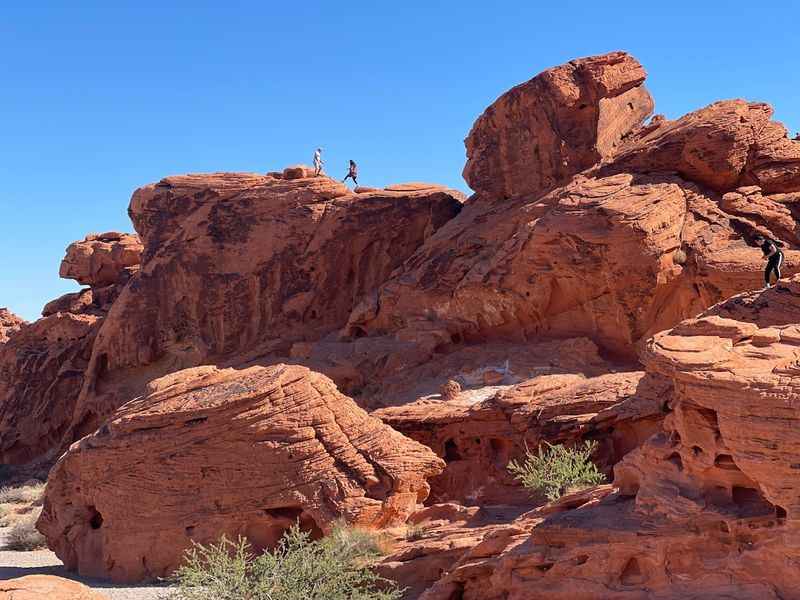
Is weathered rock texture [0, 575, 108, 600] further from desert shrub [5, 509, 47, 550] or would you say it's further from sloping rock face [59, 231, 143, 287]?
sloping rock face [59, 231, 143, 287]

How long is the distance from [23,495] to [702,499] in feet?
72.2

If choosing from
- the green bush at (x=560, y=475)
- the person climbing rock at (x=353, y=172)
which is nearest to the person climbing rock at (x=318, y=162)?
the person climbing rock at (x=353, y=172)

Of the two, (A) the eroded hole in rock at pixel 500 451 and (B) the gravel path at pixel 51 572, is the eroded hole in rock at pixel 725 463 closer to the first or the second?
(B) the gravel path at pixel 51 572

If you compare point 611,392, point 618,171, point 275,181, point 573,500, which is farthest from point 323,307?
point 573,500

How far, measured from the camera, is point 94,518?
1545 centimetres

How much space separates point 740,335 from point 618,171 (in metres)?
14.1

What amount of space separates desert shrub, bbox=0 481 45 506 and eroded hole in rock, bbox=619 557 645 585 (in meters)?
19.3

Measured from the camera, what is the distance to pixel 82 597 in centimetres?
884

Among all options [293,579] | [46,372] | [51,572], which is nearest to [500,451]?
[293,579]

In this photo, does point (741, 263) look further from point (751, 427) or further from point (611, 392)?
point (751, 427)

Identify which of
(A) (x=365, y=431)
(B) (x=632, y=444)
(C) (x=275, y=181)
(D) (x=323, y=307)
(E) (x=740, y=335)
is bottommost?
(B) (x=632, y=444)

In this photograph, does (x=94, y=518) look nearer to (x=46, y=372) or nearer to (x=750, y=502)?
(x=750, y=502)

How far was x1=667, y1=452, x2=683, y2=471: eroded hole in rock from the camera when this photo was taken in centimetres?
958

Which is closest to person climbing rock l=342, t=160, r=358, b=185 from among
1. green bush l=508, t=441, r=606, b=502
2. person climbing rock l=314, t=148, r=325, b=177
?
person climbing rock l=314, t=148, r=325, b=177
